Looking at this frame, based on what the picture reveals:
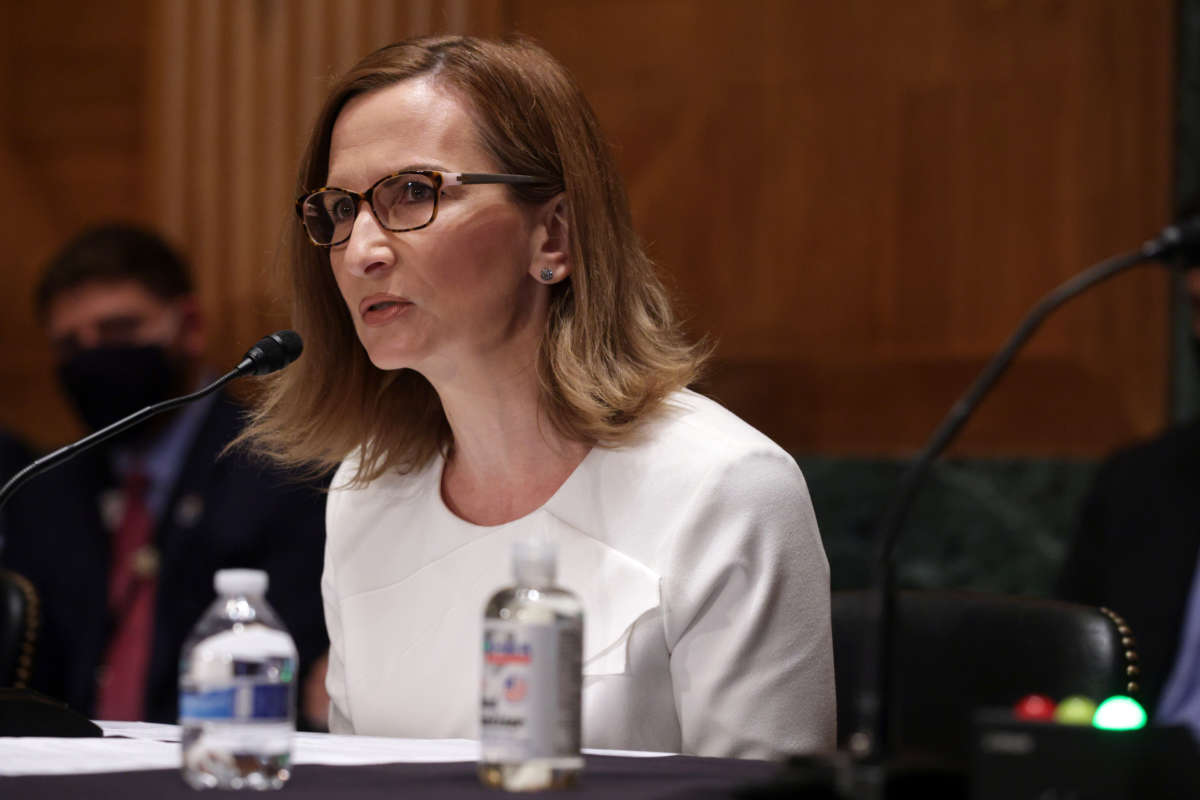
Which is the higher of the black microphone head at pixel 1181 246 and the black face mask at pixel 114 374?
the black microphone head at pixel 1181 246

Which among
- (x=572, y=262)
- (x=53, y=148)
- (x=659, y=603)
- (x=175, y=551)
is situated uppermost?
(x=53, y=148)

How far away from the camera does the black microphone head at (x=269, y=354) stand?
1.56m

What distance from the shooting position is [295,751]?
136 cm

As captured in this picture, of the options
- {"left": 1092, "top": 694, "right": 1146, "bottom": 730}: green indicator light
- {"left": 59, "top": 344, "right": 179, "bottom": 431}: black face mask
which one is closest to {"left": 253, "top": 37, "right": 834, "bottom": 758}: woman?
{"left": 1092, "top": 694, "right": 1146, "bottom": 730}: green indicator light

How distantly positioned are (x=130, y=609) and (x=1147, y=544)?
1.99 meters

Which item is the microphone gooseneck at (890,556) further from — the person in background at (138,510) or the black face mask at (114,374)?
Answer: the black face mask at (114,374)

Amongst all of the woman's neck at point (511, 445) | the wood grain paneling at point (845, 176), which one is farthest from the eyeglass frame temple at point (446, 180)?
the wood grain paneling at point (845, 176)

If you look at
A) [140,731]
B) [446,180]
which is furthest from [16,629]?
[446,180]

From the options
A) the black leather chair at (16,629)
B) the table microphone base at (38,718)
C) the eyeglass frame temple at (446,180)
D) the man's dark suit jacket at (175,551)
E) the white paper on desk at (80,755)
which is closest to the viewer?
the white paper on desk at (80,755)

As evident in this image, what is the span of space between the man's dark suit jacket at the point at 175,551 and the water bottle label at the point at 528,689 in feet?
6.33

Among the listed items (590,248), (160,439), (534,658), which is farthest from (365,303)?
(160,439)

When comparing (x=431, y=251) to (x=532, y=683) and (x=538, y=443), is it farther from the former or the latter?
(x=532, y=683)

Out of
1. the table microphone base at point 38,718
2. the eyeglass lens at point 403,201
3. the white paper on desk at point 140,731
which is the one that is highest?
the eyeglass lens at point 403,201

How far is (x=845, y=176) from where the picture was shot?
3.46m
